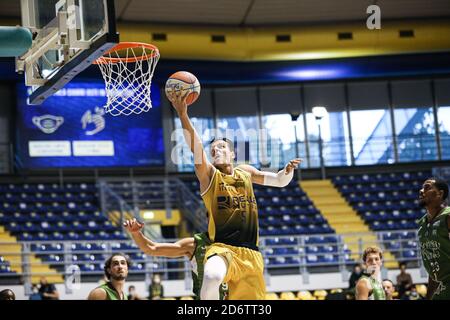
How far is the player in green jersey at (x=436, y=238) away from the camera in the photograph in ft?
22.1

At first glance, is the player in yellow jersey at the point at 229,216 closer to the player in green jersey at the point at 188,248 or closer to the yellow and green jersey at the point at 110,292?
the player in green jersey at the point at 188,248

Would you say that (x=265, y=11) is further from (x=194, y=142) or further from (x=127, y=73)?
(x=194, y=142)

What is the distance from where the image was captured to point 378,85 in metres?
25.3

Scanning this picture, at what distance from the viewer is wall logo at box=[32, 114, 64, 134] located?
22438mm

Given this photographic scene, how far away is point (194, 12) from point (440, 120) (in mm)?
8113

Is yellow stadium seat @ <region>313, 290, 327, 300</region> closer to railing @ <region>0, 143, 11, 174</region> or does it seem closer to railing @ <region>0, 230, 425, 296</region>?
railing @ <region>0, 230, 425, 296</region>

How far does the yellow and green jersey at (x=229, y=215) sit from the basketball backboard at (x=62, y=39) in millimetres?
1692

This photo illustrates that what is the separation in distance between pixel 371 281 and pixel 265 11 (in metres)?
14.5

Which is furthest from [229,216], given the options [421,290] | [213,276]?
[421,290]

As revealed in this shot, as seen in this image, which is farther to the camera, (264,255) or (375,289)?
(264,255)

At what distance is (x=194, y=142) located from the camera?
21.2 feet
